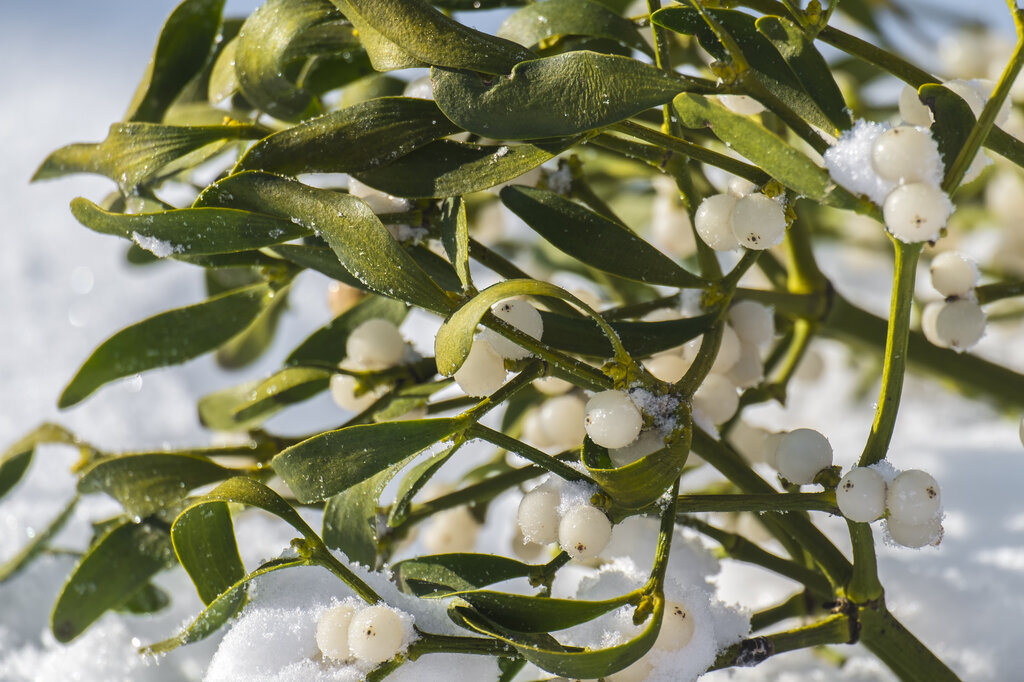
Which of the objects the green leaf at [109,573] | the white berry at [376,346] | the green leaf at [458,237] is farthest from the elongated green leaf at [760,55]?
the green leaf at [109,573]

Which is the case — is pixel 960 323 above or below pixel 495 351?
above

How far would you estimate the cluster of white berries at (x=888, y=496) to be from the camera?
1.16 feet

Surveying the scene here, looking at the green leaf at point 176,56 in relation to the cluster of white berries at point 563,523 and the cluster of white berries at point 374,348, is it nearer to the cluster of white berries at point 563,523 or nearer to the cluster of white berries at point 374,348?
the cluster of white berries at point 374,348

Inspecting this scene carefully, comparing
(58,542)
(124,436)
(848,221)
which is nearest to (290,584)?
(58,542)

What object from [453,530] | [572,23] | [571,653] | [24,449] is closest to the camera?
[571,653]

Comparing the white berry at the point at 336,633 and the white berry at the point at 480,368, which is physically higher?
the white berry at the point at 480,368

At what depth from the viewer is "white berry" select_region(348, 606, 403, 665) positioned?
35 cm

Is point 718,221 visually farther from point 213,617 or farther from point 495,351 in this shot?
point 213,617

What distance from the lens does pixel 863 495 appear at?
13.9 inches

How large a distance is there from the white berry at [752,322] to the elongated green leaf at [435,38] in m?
0.19

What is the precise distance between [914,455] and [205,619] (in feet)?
2.48

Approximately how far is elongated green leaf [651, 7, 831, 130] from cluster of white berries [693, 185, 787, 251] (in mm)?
37

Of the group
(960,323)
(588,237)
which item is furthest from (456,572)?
(960,323)

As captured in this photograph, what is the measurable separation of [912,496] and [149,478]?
0.35 m
